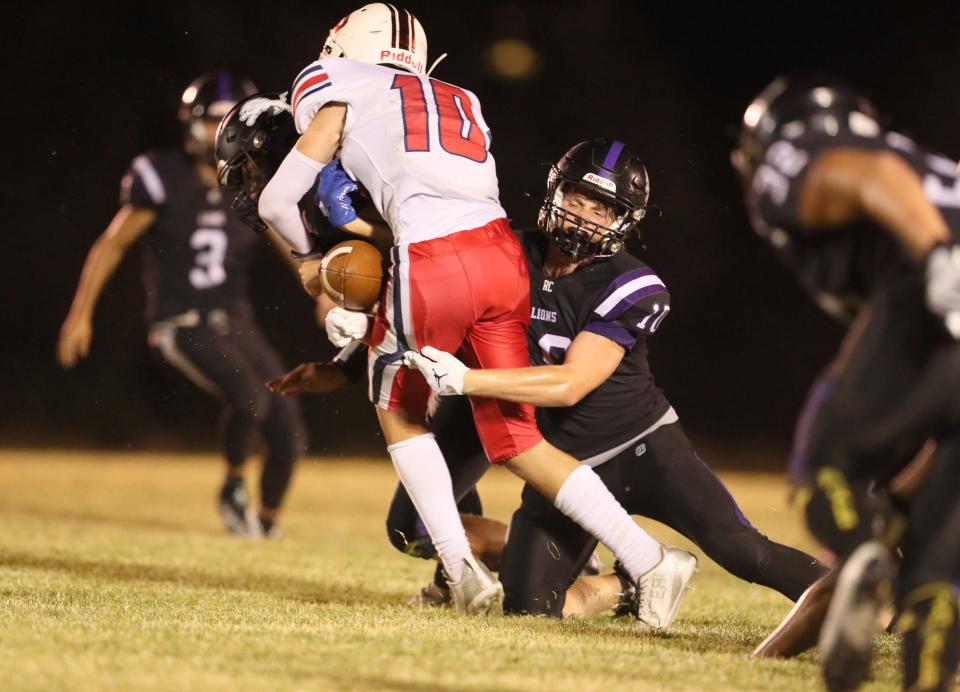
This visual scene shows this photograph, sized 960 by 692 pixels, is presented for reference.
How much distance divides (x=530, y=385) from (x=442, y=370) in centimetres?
24

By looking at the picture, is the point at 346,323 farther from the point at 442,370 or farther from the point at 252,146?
the point at 252,146

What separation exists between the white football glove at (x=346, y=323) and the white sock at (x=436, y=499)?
34 cm

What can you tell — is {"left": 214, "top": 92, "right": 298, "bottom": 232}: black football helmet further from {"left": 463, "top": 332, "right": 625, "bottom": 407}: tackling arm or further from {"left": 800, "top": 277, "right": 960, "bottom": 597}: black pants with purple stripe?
{"left": 800, "top": 277, "right": 960, "bottom": 597}: black pants with purple stripe

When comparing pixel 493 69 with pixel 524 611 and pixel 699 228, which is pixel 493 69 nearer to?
pixel 699 228

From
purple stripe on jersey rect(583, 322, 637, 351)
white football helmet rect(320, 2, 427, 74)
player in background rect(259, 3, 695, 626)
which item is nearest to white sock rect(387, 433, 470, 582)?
player in background rect(259, 3, 695, 626)

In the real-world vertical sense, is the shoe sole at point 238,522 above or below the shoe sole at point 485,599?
below

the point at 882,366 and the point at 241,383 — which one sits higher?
the point at 882,366

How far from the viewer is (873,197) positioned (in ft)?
7.25

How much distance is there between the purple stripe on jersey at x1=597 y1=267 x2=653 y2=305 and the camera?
3.54 metres

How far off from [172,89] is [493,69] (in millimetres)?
2680

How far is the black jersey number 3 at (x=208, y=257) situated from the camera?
20.5 ft

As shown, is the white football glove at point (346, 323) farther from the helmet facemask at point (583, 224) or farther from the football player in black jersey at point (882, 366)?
the football player in black jersey at point (882, 366)

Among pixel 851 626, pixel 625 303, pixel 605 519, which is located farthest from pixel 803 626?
pixel 625 303

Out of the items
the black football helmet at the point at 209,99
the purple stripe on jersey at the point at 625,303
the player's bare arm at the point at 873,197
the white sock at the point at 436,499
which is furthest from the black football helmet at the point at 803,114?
the black football helmet at the point at 209,99
